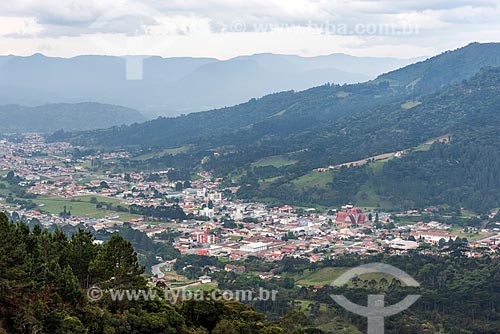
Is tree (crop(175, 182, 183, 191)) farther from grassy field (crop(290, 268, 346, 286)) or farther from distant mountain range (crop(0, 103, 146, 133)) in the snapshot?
distant mountain range (crop(0, 103, 146, 133))

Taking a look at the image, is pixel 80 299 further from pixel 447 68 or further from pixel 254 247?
pixel 447 68

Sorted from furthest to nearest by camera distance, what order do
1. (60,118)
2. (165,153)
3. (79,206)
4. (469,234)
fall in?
1. (60,118)
2. (165,153)
3. (79,206)
4. (469,234)

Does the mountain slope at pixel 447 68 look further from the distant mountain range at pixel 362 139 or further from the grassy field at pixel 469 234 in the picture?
the grassy field at pixel 469 234

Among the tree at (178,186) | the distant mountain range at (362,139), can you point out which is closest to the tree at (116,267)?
the distant mountain range at (362,139)

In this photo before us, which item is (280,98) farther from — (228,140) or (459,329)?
(459,329)

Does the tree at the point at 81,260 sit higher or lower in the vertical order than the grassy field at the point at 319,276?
higher

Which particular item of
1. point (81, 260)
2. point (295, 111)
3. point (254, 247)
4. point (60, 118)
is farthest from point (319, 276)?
point (60, 118)

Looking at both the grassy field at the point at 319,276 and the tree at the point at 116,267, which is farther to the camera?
the grassy field at the point at 319,276

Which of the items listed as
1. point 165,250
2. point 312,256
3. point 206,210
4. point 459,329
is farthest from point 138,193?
point 459,329
